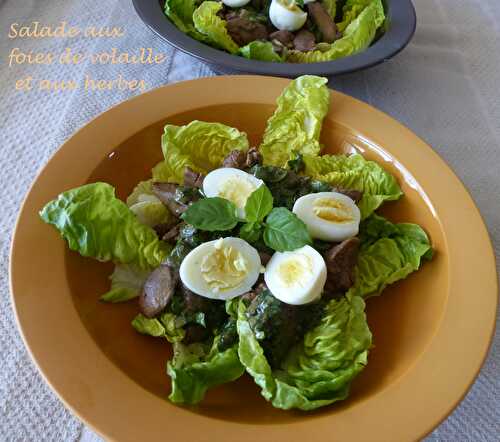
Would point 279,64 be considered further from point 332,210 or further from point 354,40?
point 332,210

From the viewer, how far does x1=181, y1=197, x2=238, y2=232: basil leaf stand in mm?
1140

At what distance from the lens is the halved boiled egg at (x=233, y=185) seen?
1.29m

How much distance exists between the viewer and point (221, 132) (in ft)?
4.92

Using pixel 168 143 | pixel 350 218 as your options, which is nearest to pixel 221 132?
pixel 168 143

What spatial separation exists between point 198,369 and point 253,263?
0.91ft

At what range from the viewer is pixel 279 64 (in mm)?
1721

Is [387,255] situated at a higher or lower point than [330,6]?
lower

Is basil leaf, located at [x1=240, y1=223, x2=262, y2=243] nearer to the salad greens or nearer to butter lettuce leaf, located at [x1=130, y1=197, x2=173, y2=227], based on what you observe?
the salad greens

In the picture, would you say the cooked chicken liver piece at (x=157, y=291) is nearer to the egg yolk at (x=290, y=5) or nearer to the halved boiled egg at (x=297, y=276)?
the halved boiled egg at (x=297, y=276)

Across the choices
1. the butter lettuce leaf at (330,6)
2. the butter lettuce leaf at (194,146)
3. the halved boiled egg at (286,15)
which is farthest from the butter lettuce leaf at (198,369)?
the butter lettuce leaf at (330,6)

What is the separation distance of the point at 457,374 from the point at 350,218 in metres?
0.45

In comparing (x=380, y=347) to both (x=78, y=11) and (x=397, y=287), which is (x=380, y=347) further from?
(x=78, y=11)

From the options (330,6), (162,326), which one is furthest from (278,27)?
(162,326)

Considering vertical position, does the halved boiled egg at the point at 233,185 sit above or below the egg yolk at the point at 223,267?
above
